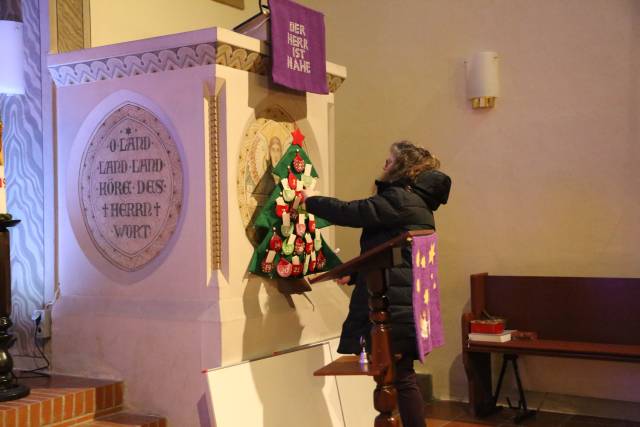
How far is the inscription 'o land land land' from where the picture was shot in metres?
4.07

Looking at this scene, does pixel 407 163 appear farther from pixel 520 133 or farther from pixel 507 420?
pixel 507 420

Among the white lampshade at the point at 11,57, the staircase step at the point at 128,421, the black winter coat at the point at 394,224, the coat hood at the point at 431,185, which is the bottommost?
the staircase step at the point at 128,421

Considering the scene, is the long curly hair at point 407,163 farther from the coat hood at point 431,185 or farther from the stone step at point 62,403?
the stone step at point 62,403

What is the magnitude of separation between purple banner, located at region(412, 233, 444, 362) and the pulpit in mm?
898

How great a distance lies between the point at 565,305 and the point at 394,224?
6.73 feet

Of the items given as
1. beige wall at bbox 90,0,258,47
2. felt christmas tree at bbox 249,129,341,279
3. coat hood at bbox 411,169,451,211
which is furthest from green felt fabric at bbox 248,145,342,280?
beige wall at bbox 90,0,258,47

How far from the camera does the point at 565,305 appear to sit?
203 inches

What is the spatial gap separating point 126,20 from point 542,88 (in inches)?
106

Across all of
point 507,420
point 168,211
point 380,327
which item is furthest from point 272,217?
point 507,420

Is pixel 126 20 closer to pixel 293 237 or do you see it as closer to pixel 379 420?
pixel 293 237

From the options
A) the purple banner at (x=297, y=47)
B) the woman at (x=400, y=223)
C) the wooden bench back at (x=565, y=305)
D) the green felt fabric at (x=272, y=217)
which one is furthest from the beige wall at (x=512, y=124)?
the woman at (x=400, y=223)

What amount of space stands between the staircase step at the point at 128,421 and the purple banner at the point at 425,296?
1367 millimetres

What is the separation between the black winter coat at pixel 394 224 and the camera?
354 centimetres

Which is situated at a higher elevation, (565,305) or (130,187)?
(130,187)
